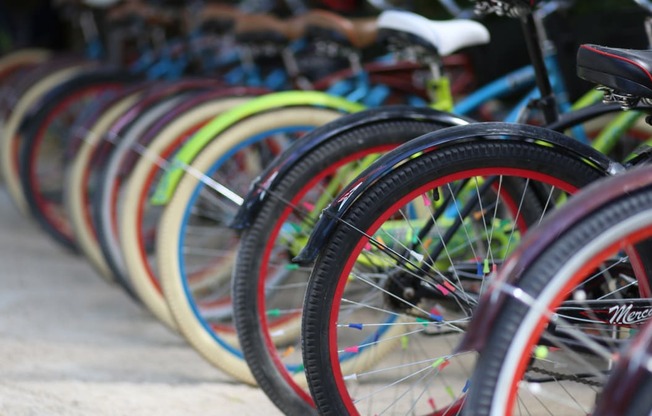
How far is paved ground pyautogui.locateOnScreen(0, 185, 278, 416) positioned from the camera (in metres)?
3.14

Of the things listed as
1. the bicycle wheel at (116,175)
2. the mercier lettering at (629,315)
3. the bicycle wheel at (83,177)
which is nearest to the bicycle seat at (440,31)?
the bicycle wheel at (116,175)

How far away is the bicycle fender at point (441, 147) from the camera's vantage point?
2.31 meters

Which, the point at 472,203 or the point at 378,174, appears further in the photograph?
the point at 472,203

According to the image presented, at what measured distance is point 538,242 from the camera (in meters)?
1.83

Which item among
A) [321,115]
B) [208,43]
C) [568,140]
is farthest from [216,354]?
[208,43]

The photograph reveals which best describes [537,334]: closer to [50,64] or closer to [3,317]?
[3,317]

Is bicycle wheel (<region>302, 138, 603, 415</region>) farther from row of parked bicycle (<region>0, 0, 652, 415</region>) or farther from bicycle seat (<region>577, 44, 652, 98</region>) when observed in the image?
bicycle seat (<region>577, 44, 652, 98</region>)

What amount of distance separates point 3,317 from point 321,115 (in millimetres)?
1687

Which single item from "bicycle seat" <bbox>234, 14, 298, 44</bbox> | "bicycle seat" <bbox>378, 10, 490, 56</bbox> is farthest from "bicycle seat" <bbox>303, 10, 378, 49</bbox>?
"bicycle seat" <bbox>378, 10, 490, 56</bbox>

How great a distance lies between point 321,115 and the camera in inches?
134

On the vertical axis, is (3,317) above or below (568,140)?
below

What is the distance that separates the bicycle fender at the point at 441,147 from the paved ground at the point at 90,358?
0.93 metres

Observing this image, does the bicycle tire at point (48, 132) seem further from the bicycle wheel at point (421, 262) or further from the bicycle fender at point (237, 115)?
the bicycle wheel at point (421, 262)

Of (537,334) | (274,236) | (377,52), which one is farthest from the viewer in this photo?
(377,52)
